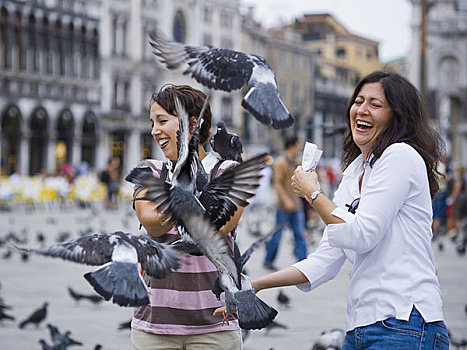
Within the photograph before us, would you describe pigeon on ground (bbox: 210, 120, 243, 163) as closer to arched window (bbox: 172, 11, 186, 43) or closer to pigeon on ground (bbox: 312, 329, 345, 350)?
pigeon on ground (bbox: 312, 329, 345, 350)

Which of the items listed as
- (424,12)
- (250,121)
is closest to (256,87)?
(424,12)

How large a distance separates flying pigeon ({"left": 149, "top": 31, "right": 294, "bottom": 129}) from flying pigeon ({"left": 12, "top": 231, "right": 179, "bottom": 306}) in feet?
2.28

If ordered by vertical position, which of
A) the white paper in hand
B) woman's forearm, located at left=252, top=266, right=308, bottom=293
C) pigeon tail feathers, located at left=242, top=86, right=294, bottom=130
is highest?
pigeon tail feathers, located at left=242, top=86, right=294, bottom=130

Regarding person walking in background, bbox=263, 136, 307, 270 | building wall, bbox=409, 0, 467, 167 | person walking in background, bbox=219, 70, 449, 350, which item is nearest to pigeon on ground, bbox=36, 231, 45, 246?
person walking in background, bbox=263, 136, 307, 270

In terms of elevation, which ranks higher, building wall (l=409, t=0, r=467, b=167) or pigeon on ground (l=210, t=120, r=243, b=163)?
building wall (l=409, t=0, r=467, b=167)

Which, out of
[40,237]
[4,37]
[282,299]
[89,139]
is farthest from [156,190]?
[89,139]

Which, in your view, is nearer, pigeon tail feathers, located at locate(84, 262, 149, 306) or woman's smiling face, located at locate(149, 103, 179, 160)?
pigeon tail feathers, located at locate(84, 262, 149, 306)

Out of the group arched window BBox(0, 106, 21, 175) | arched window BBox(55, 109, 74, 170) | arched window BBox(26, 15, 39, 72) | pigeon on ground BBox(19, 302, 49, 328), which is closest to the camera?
pigeon on ground BBox(19, 302, 49, 328)

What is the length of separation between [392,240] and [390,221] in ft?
0.27

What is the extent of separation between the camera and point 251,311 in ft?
8.33

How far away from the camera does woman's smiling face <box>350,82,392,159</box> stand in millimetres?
2770

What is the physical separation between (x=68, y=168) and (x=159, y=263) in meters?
29.3

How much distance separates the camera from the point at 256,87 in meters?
2.98

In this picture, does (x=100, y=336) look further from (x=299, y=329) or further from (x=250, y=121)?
(x=250, y=121)
